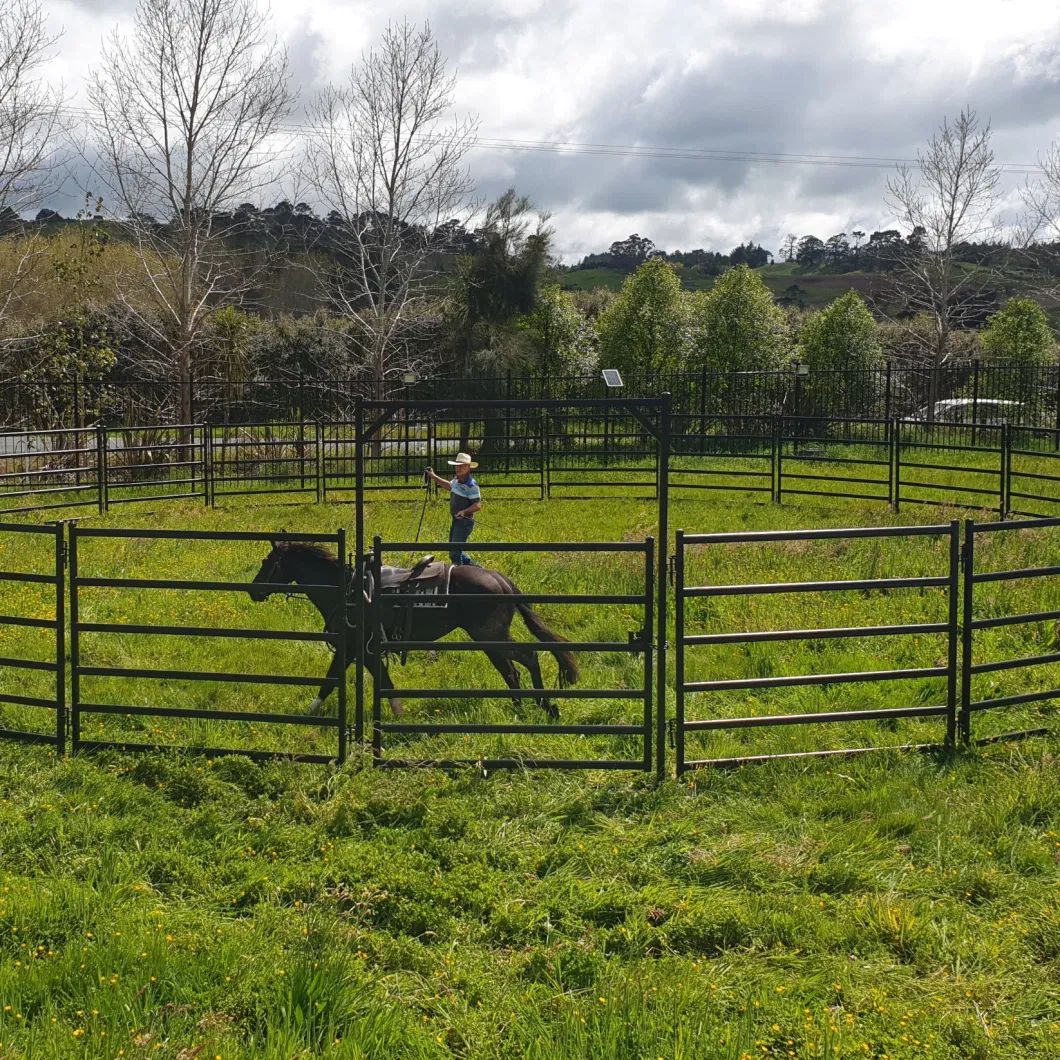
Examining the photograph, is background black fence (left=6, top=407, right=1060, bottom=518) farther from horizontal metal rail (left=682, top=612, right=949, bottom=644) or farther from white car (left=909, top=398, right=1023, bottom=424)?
horizontal metal rail (left=682, top=612, right=949, bottom=644)

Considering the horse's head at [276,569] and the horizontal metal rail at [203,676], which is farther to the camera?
the horse's head at [276,569]

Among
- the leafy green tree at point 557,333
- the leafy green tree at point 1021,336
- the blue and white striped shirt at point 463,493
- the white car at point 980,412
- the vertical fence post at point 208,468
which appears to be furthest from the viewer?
the leafy green tree at point 1021,336

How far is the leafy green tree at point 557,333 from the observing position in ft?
95.4

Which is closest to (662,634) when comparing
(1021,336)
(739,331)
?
(739,331)

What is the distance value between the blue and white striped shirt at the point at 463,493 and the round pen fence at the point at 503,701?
293cm

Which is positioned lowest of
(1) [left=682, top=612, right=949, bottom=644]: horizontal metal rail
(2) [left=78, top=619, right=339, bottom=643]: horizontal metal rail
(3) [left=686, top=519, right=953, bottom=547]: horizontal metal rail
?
(2) [left=78, top=619, right=339, bottom=643]: horizontal metal rail

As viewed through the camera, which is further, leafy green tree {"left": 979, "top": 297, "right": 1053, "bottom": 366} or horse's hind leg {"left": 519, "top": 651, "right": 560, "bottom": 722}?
leafy green tree {"left": 979, "top": 297, "right": 1053, "bottom": 366}

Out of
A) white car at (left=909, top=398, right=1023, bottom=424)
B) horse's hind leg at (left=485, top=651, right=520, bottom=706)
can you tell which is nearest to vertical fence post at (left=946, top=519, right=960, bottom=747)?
horse's hind leg at (left=485, top=651, right=520, bottom=706)

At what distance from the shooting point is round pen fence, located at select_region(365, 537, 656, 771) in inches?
227

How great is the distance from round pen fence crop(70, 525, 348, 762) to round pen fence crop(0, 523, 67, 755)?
0.30 ft

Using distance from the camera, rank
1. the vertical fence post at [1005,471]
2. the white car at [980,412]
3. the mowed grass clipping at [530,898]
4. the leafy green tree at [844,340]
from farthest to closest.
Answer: the leafy green tree at [844,340] → the white car at [980,412] → the vertical fence post at [1005,471] → the mowed grass clipping at [530,898]

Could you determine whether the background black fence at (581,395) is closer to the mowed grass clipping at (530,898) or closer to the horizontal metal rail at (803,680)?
the horizontal metal rail at (803,680)

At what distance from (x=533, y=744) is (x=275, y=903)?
2.21 meters

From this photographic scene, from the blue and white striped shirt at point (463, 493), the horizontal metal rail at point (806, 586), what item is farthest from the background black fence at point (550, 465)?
the horizontal metal rail at point (806, 586)
